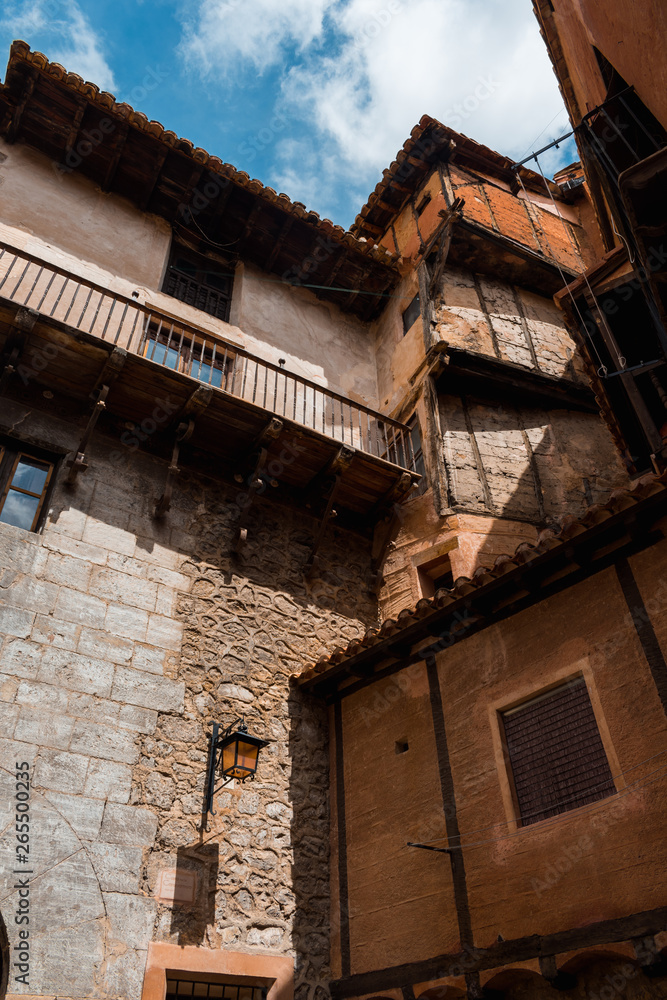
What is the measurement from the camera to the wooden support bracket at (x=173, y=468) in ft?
31.2

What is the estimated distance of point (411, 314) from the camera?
14258 mm

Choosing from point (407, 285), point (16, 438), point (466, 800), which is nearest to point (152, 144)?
point (407, 285)

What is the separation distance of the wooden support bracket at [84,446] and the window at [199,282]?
435 cm

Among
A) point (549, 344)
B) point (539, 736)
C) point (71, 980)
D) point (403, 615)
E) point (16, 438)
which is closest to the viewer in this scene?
point (71, 980)

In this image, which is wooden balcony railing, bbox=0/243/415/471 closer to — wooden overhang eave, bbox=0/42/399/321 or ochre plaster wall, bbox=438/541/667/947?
wooden overhang eave, bbox=0/42/399/321

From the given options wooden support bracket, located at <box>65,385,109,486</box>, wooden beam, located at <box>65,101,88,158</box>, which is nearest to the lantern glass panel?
wooden support bracket, located at <box>65,385,109,486</box>

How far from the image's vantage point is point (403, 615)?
329 inches

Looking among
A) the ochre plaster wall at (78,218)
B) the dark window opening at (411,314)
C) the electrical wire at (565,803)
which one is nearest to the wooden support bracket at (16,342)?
the ochre plaster wall at (78,218)

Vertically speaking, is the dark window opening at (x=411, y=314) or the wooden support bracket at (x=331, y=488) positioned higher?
the dark window opening at (x=411, y=314)

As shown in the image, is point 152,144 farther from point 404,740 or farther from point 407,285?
point 404,740

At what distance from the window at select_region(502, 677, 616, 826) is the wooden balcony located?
468cm

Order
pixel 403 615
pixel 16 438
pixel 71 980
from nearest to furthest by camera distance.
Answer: pixel 71 980
pixel 403 615
pixel 16 438

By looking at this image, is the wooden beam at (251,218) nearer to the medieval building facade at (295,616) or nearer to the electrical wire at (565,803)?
the medieval building facade at (295,616)

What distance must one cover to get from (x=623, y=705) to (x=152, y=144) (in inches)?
453
